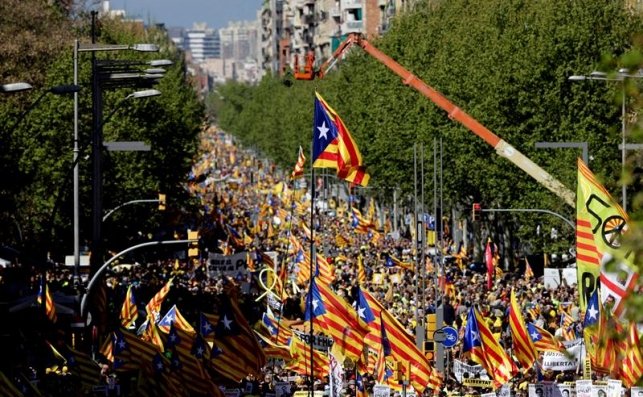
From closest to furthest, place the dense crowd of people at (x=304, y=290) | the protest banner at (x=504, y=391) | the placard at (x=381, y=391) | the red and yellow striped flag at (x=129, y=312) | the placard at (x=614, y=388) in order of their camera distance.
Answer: the placard at (x=614, y=388), the placard at (x=381, y=391), the protest banner at (x=504, y=391), the dense crowd of people at (x=304, y=290), the red and yellow striped flag at (x=129, y=312)

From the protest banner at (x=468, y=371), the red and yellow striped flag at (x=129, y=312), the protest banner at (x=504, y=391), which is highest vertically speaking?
the protest banner at (x=504, y=391)

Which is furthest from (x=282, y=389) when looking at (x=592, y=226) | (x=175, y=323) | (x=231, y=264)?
(x=231, y=264)

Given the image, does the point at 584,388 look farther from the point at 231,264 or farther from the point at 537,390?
the point at 231,264

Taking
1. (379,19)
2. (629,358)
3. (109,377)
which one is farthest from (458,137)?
(379,19)

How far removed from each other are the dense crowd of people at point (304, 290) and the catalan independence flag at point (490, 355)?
47 centimetres

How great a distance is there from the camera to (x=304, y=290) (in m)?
53.3

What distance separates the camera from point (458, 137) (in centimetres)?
6975

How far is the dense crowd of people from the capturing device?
3312cm

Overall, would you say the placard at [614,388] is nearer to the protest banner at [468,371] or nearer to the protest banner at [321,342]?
the protest banner at [468,371]

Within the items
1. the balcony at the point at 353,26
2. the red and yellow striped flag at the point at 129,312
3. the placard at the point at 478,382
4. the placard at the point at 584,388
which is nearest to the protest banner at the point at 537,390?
the placard at the point at 584,388

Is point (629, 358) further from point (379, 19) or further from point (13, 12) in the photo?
point (379, 19)

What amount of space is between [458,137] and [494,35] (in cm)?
390

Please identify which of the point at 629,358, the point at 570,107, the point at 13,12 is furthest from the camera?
the point at 13,12

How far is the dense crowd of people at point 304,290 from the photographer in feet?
109
